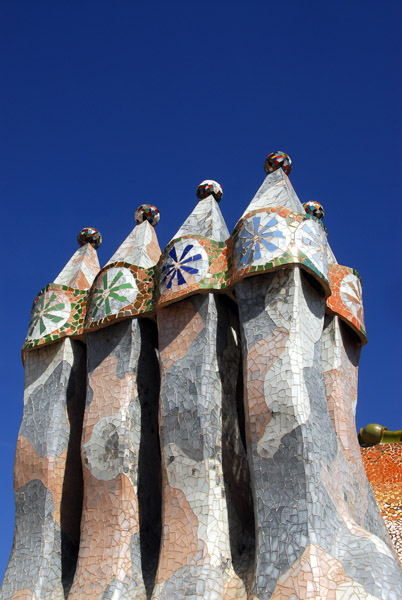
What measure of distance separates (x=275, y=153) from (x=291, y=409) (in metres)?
3.54

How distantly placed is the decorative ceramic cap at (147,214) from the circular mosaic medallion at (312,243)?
115 inches

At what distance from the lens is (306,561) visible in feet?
18.6

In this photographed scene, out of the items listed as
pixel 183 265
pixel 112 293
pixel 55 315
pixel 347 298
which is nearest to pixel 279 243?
pixel 183 265

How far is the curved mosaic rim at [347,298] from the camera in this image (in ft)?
26.5

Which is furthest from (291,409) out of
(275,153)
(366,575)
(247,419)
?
(275,153)

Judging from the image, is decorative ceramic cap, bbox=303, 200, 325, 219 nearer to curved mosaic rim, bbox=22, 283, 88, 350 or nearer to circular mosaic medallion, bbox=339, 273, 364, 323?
circular mosaic medallion, bbox=339, 273, 364, 323

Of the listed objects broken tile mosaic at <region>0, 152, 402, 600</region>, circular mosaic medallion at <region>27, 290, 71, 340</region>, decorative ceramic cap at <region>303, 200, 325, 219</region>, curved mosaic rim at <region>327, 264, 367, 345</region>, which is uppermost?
decorative ceramic cap at <region>303, 200, 325, 219</region>

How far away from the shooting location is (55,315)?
8.84m

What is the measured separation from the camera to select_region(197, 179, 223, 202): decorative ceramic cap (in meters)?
8.94

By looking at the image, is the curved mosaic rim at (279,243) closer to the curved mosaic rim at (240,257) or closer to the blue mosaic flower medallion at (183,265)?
the curved mosaic rim at (240,257)

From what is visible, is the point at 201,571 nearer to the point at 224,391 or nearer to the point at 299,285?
the point at 224,391

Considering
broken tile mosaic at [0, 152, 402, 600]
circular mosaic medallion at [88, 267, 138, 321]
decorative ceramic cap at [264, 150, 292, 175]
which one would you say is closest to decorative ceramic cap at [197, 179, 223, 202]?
broken tile mosaic at [0, 152, 402, 600]

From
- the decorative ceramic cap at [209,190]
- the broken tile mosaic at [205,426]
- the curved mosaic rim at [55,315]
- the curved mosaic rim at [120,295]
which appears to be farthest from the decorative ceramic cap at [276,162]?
the curved mosaic rim at [55,315]

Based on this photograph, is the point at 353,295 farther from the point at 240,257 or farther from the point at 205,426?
the point at 205,426
